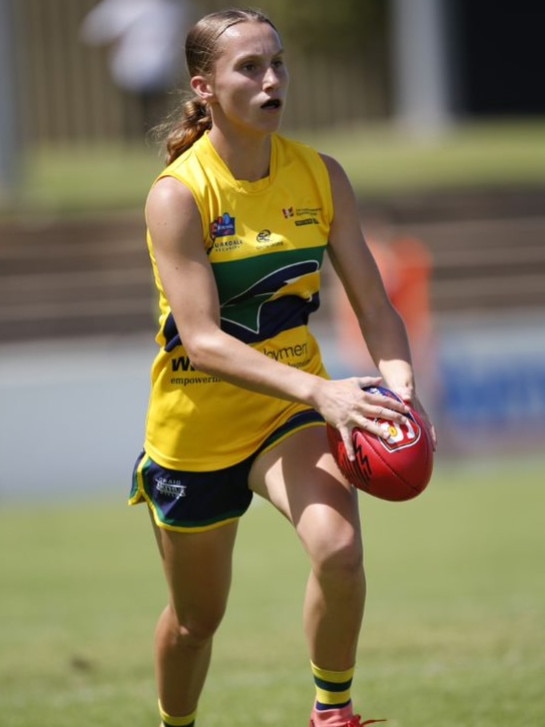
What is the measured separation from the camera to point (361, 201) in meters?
18.1

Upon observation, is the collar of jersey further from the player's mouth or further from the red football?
the red football

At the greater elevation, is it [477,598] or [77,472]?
[477,598]

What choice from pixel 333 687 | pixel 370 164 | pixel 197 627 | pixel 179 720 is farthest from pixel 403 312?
pixel 333 687

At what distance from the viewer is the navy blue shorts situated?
188 inches

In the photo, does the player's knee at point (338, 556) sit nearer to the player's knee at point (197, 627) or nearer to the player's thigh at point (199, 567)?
the player's thigh at point (199, 567)

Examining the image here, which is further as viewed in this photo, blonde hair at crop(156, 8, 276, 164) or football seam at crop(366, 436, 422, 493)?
blonde hair at crop(156, 8, 276, 164)

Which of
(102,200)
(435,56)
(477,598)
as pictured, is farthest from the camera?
(435,56)

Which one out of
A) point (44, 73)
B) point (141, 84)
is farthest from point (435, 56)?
point (44, 73)

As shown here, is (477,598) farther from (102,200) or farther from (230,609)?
(102,200)

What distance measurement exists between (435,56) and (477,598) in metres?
17.0

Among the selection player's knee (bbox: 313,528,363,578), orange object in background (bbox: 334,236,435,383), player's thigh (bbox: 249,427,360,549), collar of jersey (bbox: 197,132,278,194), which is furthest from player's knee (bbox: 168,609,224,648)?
orange object in background (bbox: 334,236,435,383)

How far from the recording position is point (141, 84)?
25.0 meters

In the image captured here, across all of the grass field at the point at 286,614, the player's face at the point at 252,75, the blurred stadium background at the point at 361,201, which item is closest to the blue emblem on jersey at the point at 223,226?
the player's face at the point at 252,75

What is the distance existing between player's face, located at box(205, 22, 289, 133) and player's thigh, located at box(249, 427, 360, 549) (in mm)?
966
